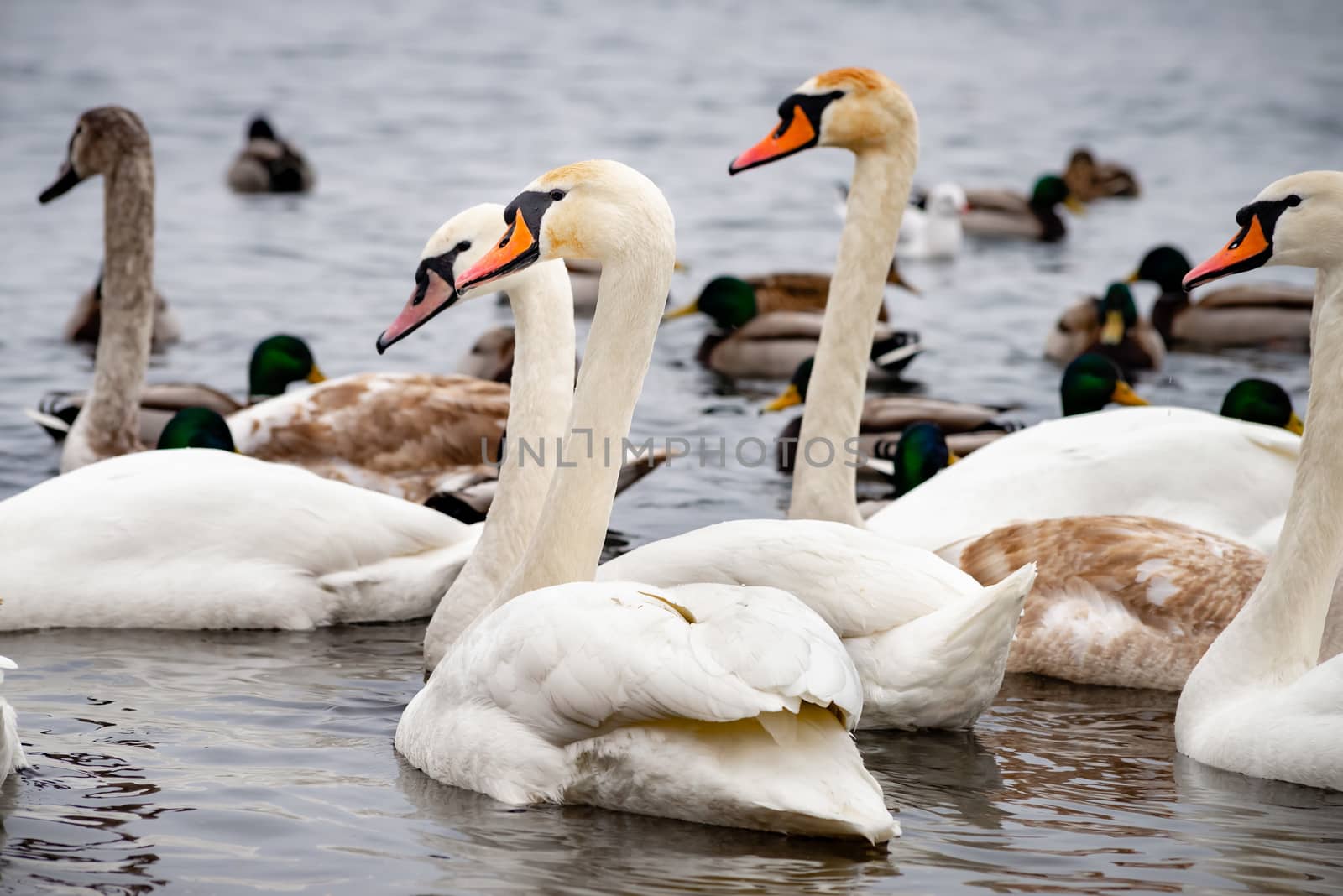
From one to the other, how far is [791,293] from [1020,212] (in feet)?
21.2

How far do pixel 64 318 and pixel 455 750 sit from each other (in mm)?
10132

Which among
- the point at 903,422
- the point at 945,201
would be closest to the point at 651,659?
the point at 903,422

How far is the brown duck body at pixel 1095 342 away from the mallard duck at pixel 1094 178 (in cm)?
939

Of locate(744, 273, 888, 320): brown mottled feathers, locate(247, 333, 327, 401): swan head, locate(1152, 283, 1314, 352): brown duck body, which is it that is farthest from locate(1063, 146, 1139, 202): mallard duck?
locate(247, 333, 327, 401): swan head

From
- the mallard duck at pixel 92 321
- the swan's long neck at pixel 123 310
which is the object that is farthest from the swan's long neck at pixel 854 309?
the mallard duck at pixel 92 321

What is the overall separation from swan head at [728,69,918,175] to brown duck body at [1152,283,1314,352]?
7647 mm

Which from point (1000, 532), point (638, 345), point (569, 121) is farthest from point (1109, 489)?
point (569, 121)

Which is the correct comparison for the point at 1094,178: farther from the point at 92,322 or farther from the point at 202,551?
the point at 202,551

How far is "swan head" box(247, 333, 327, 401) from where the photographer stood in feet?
36.4

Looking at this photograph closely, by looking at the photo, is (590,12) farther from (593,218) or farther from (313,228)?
(593,218)

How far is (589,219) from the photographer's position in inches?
231

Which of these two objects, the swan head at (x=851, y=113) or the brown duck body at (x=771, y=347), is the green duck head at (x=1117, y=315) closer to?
the brown duck body at (x=771, y=347)

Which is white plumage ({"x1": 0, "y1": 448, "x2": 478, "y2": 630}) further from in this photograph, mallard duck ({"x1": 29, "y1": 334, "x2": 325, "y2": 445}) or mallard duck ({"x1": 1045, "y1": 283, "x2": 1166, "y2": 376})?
mallard duck ({"x1": 1045, "y1": 283, "x2": 1166, "y2": 376})

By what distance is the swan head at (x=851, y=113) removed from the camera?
310 inches
